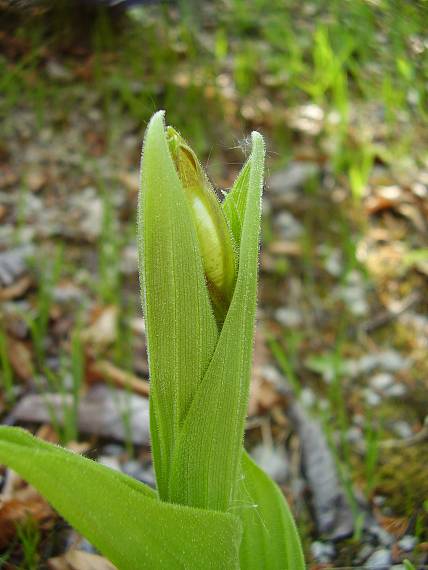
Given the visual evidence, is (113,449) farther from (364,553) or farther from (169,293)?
(169,293)

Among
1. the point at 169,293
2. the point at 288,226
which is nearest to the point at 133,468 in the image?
the point at 169,293

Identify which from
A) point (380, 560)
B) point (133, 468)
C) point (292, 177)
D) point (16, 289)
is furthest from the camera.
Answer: point (292, 177)

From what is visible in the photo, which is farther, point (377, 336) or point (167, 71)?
point (167, 71)

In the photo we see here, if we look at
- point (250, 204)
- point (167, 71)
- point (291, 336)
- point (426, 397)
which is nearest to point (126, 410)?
point (291, 336)

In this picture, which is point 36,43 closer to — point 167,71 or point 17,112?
point 17,112

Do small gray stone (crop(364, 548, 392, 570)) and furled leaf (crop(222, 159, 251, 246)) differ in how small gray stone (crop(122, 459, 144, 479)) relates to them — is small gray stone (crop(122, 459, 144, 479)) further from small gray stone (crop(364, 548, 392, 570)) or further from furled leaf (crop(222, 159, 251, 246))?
furled leaf (crop(222, 159, 251, 246))

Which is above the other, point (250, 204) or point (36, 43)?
point (250, 204)

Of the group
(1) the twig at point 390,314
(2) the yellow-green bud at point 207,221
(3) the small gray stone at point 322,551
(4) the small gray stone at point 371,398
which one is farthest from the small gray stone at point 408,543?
(1) the twig at point 390,314
